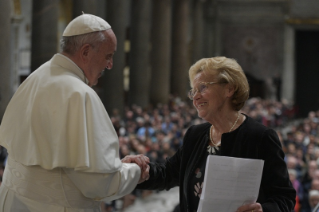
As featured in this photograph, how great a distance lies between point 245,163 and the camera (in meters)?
3.07

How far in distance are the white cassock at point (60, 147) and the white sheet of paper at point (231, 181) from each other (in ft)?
1.70

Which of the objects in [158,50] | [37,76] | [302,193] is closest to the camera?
[37,76]

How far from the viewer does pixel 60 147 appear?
3.16 m

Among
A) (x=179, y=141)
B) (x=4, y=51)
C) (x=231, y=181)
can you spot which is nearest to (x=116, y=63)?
(x=179, y=141)

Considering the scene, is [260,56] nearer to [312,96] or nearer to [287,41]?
[287,41]

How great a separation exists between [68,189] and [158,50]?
81.6 feet

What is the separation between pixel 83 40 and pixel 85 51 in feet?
0.22

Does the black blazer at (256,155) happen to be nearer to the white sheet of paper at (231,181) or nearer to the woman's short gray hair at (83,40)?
the white sheet of paper at (231,181)

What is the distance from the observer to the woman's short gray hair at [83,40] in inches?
133

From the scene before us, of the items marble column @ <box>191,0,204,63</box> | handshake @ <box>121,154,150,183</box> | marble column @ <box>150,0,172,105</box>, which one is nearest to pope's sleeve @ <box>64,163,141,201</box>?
handshake @ <box>121,154,150,183</box>

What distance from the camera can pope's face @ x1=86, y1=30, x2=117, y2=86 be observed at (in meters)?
3.37

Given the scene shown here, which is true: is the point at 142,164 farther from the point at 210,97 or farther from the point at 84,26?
the point at 84,26

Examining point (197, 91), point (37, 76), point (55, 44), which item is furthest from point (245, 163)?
point (55, 44)

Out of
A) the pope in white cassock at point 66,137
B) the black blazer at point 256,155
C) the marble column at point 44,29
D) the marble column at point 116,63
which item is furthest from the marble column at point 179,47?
the pope in white cassock at point 66,137
